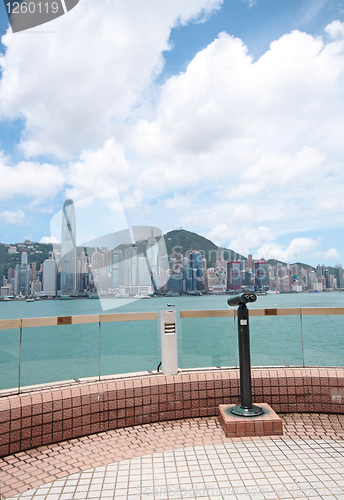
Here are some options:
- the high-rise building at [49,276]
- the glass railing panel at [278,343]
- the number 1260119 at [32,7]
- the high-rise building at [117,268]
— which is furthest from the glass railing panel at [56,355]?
the high-rise building at [49,276]

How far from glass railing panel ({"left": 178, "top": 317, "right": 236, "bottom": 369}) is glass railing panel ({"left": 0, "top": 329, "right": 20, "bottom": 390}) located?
1.97m

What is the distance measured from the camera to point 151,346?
4.23 meters

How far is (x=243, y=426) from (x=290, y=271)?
99.6 ft

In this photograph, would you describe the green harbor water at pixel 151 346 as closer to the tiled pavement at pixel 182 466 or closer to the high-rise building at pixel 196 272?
the tiled pavement at pixel 182 466

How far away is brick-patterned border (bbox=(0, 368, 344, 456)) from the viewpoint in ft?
9.78

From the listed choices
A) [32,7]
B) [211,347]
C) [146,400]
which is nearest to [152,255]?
[32,7]

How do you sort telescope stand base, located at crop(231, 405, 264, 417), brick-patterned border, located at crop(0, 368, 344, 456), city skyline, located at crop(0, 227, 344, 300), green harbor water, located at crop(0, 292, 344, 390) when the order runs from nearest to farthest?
brick-patterned border, located at crop(0, 368, 344, 456) < telescope stand base, located at crop(231, 405, 264, 417) < green harbor water, located at crop(0, 292, 344, 390) < city skyline, located at crop(0, 227, 344, 300)

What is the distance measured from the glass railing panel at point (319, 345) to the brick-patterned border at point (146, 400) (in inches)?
8.7

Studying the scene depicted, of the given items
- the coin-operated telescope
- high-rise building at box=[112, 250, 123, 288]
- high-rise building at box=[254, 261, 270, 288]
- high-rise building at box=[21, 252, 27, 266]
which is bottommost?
the coin-operated telescope

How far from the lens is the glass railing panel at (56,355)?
3510 millimetres

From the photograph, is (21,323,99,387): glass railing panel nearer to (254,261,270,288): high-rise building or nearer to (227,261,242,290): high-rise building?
(254,261,270,288): high-rise building

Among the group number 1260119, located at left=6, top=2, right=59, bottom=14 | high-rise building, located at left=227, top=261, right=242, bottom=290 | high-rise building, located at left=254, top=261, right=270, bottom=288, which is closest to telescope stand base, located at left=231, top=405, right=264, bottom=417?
high-rise building, located at left=254, top=261, right=270, bottom=288

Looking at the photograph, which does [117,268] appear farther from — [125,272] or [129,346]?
[129,346]

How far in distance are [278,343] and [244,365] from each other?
117cm
